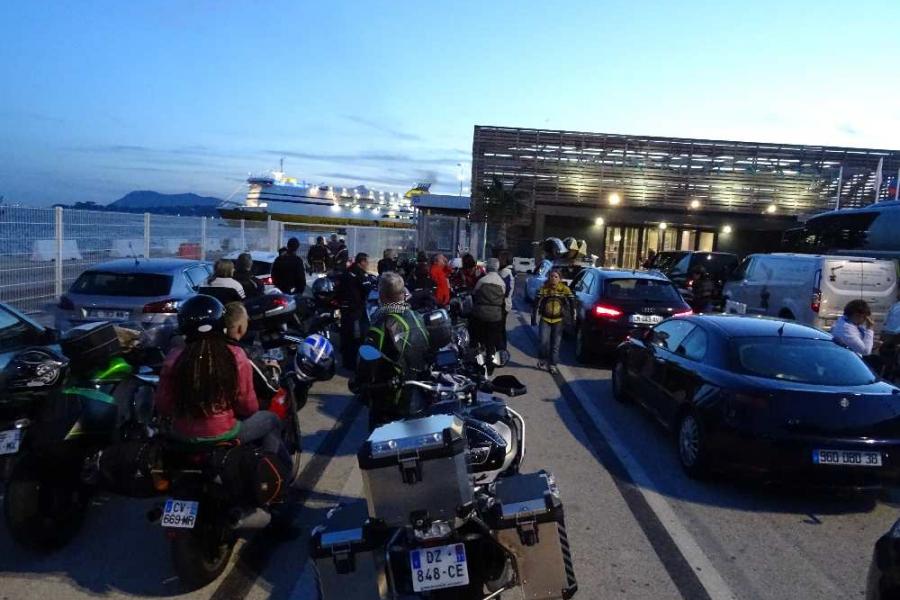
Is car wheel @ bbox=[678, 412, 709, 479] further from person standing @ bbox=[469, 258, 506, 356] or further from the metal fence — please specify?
the metal fence

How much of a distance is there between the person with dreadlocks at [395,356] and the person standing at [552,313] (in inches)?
221

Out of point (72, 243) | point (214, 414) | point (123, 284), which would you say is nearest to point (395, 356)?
point (214, 414)

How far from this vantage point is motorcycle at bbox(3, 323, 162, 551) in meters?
4.16

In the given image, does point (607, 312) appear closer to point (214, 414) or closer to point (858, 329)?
point (858, 329)

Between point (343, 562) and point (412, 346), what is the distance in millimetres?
1862

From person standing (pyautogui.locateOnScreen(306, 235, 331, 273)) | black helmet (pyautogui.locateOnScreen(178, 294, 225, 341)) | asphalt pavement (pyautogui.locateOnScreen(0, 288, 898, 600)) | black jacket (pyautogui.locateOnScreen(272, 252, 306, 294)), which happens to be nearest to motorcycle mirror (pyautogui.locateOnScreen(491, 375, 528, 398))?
asphalt pavement (pyautogui.locateOnScreen(0, 288, 898, 600))

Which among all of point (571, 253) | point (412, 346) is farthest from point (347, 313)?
point (571, 253)

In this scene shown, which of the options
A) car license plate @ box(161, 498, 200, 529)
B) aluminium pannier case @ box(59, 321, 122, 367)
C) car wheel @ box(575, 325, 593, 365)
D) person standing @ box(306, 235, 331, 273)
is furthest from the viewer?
person standing @ box(306, 235, 331, 273)

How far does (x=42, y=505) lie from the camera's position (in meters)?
4.24

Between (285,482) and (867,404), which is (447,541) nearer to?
(285,482)

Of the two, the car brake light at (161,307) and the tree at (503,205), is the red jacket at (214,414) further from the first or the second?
the tree at (503,205)

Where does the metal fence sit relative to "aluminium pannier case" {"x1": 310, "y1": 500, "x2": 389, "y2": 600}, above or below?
above

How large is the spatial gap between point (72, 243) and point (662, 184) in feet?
116

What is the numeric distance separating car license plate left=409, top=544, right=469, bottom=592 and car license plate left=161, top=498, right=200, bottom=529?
1.24 m
